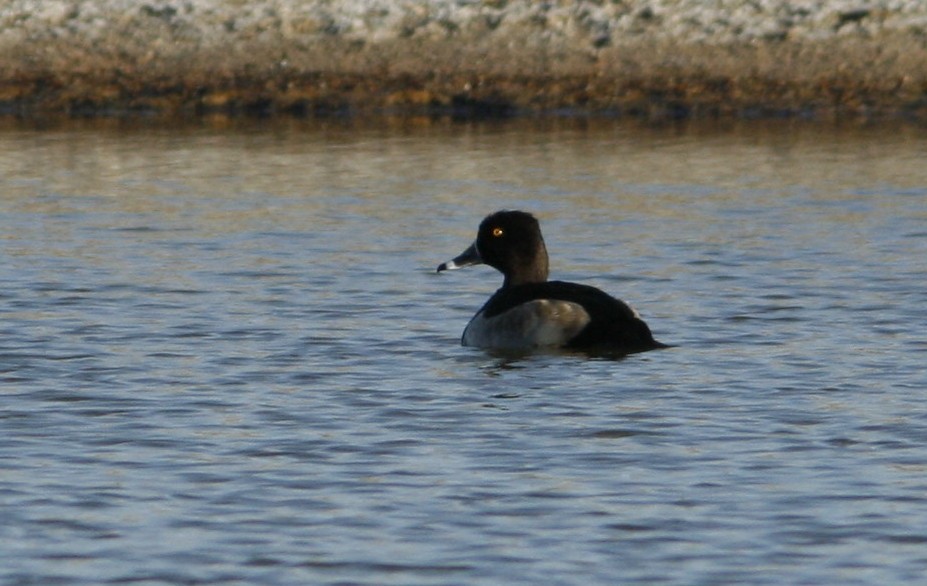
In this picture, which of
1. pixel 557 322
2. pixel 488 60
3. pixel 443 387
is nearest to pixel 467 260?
pixel 557 322

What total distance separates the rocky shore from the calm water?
25.4 feet

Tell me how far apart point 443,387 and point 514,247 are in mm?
3119

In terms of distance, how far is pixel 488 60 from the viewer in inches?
1377

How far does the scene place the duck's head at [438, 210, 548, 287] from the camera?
16.3 m

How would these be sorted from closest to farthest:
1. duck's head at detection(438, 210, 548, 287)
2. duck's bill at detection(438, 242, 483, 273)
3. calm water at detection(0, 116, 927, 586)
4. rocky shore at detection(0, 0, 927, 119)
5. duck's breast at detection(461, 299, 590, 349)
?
calm water at detection(0, 116, 927, 586) < duck's breast at detection(461, 299, 590, 349) < duck's head at detection(438, 210, 548, 287) < duck's bill at detection(438, 242, 483, 273) < rocky shore at detection(0, 0, 927, 119)

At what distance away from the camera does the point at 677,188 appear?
24969 millimetres

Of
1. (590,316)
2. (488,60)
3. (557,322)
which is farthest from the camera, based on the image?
(488,60)

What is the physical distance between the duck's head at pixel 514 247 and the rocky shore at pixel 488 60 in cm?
1777

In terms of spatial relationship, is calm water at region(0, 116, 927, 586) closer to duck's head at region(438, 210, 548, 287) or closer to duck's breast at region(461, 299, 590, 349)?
duck's breast at region(461, 299, 590, 349)

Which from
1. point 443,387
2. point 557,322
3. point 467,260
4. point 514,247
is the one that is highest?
point 514,247

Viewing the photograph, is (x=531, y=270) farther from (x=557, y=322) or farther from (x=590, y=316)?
(x=590, y=316)

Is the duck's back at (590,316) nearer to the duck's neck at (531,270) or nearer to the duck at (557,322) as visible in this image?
the duck at (557,322)

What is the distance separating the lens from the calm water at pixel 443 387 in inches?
366

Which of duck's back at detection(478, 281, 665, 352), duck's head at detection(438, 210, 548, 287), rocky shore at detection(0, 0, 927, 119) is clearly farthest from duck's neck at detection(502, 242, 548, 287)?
rocky shore at detection(0, 0, 927, 119)
